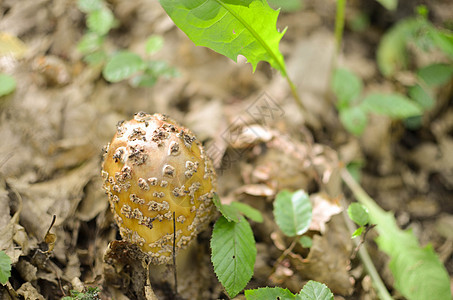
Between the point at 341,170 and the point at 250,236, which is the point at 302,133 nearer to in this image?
the point at 341,170

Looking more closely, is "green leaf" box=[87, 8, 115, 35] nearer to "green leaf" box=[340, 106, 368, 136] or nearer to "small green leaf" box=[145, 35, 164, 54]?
"small green leaf" box=[145, 35, 164, 54]

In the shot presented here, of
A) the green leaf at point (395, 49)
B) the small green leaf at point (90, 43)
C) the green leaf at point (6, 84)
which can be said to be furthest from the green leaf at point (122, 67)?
the green leaf at point (395, 49)

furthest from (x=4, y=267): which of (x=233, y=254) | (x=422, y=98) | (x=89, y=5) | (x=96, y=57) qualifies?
(x=422, y=98)

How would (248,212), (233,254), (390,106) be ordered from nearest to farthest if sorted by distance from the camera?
(233,254)
(248,212)
(390,106)

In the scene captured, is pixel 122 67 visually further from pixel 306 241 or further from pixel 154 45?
pixel 306 241

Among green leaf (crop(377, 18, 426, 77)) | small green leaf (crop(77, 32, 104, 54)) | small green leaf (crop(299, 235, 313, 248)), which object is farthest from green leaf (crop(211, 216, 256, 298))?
green leaf (crop(377, 18, 426, 77))

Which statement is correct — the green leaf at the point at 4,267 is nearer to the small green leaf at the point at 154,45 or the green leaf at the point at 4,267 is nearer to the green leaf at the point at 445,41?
the small green leaf at the point at 154,45
